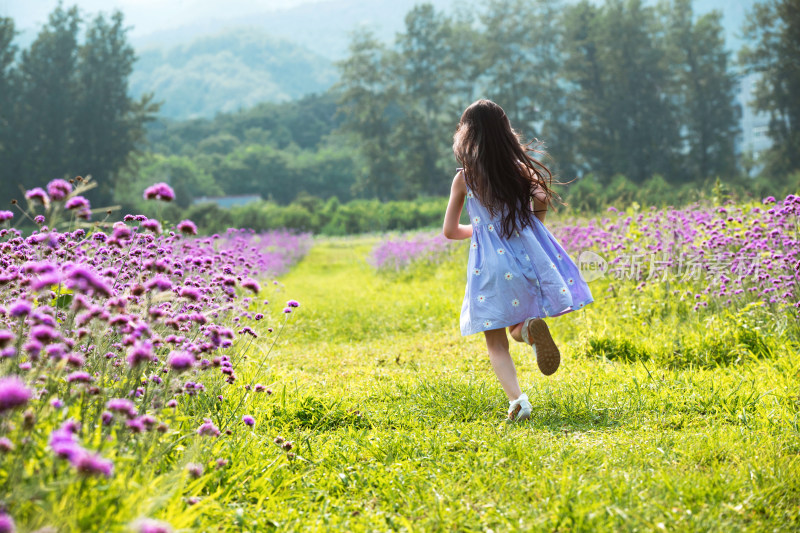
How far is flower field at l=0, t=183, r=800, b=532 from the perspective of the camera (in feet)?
6.56

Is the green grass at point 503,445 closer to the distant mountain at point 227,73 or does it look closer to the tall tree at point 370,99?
the tall tree at point 370,99

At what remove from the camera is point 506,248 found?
367cm

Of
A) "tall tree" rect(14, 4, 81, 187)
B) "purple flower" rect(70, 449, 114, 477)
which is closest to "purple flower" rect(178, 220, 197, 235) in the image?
"purple flower" rect(70, 449, 114, 477)

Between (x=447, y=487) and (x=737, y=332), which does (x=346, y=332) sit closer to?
(x=737, y=332)

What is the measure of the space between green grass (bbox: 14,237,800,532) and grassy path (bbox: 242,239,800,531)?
11 mm

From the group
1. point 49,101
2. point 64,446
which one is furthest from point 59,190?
point 49,101

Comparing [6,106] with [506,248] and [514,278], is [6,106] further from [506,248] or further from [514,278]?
[514,278]

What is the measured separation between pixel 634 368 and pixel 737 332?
0.88 meters

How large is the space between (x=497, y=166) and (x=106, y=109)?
112ft

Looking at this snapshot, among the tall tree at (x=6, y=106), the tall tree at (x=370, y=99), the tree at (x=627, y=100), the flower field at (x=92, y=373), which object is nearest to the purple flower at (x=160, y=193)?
the flower field at (x=92, y=373)

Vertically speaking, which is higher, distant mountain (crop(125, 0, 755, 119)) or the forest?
distant mountain (crop(125, 0, 755, 119))

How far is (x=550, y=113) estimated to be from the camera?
39.0 m

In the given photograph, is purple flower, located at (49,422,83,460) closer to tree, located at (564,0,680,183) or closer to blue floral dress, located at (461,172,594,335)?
blue floral dress, located at (461,172,594,335)

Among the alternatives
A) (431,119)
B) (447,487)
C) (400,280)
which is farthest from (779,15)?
(447,487)
